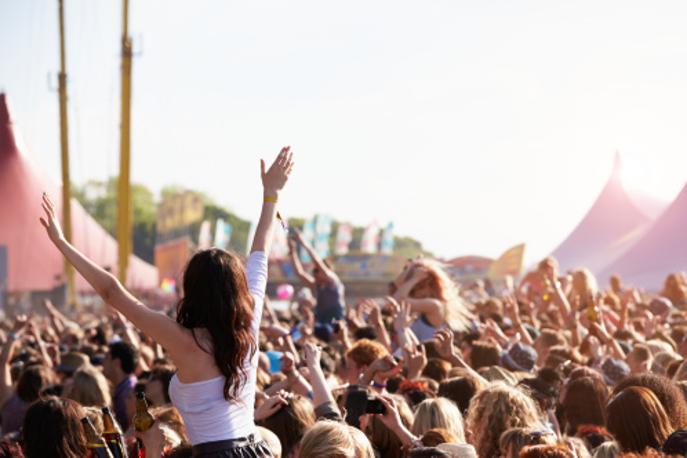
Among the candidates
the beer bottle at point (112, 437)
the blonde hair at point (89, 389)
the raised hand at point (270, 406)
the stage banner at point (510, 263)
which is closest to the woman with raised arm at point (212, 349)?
the beer bottle at point (112, 437)

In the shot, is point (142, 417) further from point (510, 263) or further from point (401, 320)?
point (510, 263)

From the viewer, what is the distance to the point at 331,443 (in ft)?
12.3

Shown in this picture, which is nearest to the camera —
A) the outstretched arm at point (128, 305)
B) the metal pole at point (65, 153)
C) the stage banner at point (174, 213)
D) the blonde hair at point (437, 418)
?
the outstretched arm at point (128, 305)

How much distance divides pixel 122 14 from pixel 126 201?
6042mm

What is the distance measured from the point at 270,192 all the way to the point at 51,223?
0.76 meters

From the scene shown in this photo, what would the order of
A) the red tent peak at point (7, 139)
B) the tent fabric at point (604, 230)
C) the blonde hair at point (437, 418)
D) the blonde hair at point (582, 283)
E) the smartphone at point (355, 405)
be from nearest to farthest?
the blonde hair at point (437, 418)
the smartphone at point (355, 405)
the blonde hair at point (582, 283)
the tent fabric at point (604, 230)
the red tent peak at point (7, 139)

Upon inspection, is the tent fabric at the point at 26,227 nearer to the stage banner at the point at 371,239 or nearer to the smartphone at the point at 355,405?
the stage banner at the point at 371,239

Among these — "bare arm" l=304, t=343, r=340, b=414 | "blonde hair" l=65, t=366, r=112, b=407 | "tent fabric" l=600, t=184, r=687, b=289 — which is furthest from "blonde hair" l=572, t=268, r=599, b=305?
"bare arm" l=304, t=343, r=340, b=414

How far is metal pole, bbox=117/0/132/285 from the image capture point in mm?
36281

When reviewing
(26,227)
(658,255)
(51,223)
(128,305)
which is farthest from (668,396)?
(26,227)

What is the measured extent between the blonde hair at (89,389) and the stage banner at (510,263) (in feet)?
66.9

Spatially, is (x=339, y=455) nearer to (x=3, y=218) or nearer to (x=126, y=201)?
(x=126, y=201)

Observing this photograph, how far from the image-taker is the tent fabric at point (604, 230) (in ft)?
115

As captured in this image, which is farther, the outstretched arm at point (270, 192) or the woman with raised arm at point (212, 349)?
the outstretched arm at point (270, 192)
